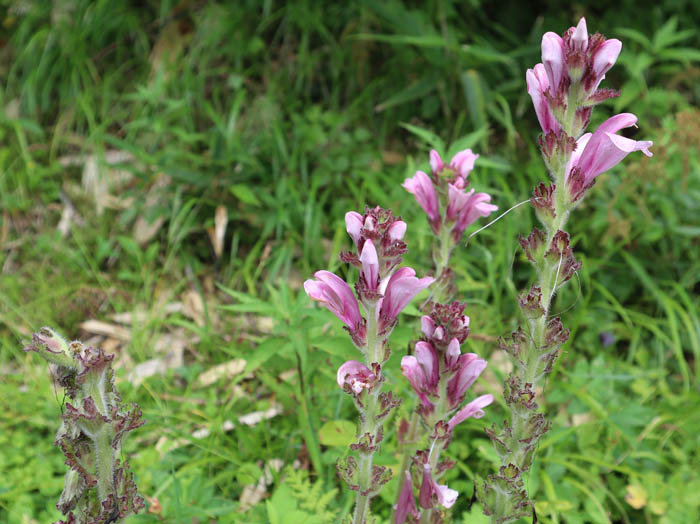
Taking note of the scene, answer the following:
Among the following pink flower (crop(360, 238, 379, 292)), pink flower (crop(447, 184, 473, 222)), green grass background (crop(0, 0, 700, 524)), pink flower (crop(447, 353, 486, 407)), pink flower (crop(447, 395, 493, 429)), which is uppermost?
pink flower (crop(360, 238, 379, 292))

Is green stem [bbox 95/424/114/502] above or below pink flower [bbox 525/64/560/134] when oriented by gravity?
below

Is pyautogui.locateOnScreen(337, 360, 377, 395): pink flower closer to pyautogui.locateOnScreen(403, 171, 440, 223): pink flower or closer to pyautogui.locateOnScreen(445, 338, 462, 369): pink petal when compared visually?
pyautogui.locateOnScreen(445, 338, 462, 369): pink petal

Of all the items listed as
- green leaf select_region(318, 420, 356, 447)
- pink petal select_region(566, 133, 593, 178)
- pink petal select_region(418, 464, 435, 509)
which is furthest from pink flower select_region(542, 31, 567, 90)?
green leaf select_region(318, 420, 356, 447)

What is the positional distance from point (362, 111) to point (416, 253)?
1.55 meters

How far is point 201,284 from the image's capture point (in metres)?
4.26

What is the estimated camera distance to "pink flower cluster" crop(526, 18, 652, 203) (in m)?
1.56

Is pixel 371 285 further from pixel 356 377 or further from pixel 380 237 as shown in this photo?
pixel 356 377

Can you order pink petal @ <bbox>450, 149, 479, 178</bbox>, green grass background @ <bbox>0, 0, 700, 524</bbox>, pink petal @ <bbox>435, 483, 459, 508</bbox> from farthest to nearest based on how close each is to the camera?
1. green grass background @ <bbox>0, 0, 700, 524</bbox>
2. pink petal @ <bbox>450, 149, 479, 178</bbox>
3. pink petal @ <bbox>435, 483, 459, 508</bbox>

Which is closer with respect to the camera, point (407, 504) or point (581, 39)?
point (581, 39)

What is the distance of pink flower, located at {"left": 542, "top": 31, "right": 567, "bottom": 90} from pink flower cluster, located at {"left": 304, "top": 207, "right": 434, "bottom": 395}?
521mm

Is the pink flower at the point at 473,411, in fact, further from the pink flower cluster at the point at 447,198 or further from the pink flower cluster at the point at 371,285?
the pink flower cluster at the point at 447,198

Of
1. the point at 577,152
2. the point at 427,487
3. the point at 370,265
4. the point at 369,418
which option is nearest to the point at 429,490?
the point at 427,487

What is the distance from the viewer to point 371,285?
1562 mm

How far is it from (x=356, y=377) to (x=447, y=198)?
78 centimetres
